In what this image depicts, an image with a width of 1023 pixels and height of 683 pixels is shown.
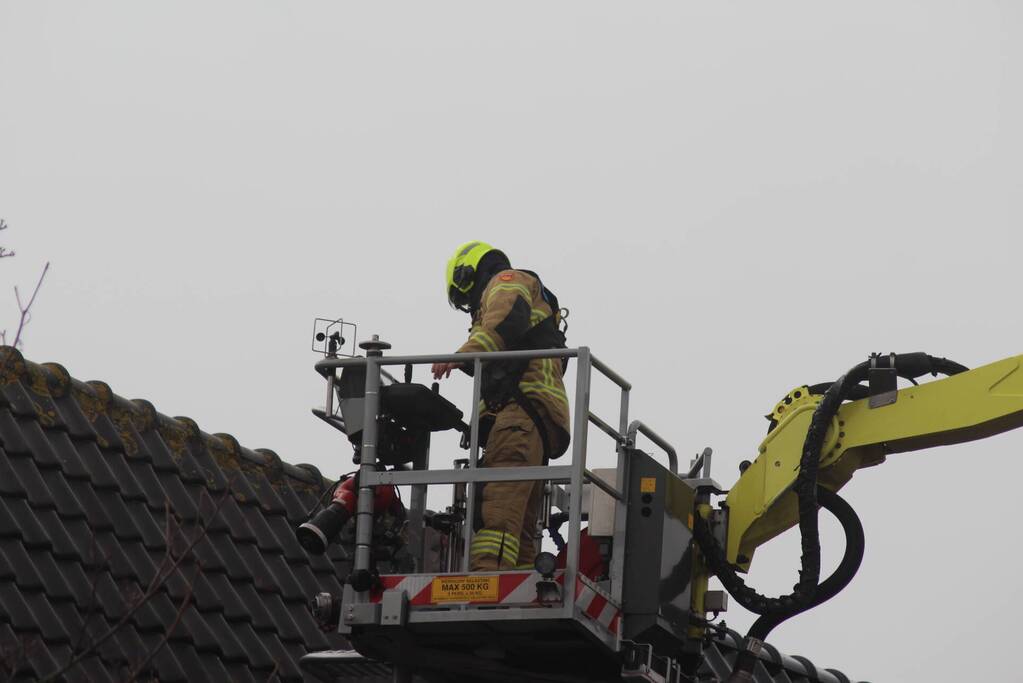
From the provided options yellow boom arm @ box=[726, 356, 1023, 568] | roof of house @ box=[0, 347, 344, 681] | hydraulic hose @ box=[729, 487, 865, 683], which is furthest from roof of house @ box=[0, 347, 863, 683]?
yellow boom arm @ box=[726, 356, 1023, 568]

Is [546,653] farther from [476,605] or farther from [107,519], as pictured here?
[107,519]

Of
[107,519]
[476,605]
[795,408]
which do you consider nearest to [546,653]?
[476,605]

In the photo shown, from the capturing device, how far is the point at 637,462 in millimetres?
11438

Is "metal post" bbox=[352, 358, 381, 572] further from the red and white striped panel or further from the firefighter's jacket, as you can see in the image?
the firefighter's jacket

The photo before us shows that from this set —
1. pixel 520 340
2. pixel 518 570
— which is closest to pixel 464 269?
pixel 520 340

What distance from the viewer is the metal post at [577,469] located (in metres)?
10.6

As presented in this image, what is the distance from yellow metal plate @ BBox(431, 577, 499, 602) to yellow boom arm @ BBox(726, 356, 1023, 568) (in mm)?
1793

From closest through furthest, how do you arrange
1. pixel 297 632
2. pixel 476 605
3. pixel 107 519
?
pixel 476 605, pixel 107 519, pixel 297 632

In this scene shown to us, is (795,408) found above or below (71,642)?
above

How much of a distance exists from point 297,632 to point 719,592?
9.86 ft

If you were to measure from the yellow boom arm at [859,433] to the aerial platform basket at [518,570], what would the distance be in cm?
40

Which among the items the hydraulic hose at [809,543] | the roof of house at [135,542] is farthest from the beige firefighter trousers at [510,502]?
the roof of house at [135,542]

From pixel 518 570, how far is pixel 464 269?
210 centimetres

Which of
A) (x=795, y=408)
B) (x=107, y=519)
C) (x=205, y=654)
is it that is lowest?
(x=205, y=654)
